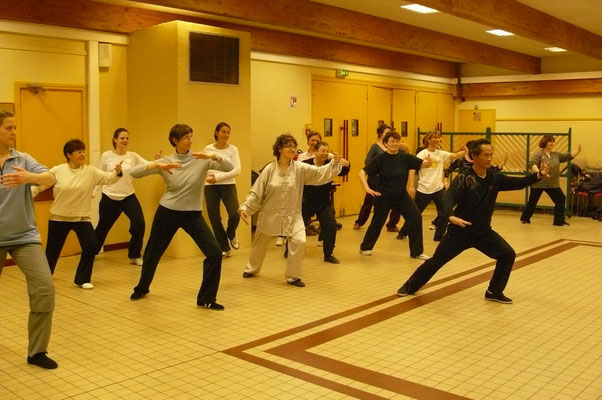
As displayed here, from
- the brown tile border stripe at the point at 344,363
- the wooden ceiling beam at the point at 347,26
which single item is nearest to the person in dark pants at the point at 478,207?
the brown tile border stripe at the point at 344,363

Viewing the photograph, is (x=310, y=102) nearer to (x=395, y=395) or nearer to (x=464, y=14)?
(x=464, y=14)

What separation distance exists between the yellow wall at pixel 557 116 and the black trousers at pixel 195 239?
35.4ft

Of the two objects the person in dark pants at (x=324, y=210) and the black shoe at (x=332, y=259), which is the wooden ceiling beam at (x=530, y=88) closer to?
the person in dark pants at (x=324, y=210)

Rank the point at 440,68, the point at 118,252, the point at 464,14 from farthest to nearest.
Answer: the point at 440,68 < the point at 118,252 < the point at 464,14

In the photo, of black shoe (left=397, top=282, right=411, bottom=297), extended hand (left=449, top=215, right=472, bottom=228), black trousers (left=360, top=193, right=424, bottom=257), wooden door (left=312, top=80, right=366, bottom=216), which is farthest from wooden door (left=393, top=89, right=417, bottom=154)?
extended hand (left=449, top=215, right=472, bottom=228)

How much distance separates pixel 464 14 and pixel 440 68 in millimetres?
7654

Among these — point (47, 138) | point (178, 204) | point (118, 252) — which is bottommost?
point (118, 252)

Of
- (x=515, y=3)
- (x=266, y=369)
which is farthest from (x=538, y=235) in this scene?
(x=266, y=369)

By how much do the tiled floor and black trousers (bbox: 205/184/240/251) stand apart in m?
0.49

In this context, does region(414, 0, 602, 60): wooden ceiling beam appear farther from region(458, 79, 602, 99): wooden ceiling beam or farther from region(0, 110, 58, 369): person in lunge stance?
region(0, 110, 58, 369): person in lunge stance

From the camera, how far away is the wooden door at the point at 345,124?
12.3m

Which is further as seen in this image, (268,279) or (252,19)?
(252,19)

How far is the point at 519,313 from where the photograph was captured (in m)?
6.00

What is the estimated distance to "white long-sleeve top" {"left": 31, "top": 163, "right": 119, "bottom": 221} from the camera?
6426 mm
